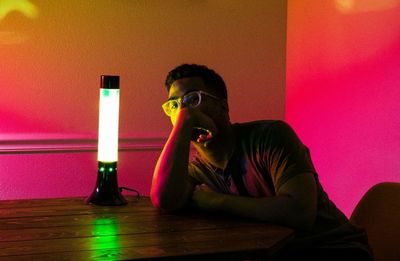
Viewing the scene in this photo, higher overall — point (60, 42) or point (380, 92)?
point (60, 42)

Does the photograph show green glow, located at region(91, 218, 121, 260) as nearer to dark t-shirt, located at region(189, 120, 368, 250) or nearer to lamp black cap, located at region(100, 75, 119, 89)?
dark t-shirt, located at region(189, 120, 368, 250)

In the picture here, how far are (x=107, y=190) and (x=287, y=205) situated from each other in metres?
0.69

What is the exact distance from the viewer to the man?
6.02 ft

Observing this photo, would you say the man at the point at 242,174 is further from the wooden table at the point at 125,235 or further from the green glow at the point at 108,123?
the green glow at the point at 108,123

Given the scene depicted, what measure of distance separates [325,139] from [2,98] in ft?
5.40

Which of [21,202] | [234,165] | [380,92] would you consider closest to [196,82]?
[234,165]

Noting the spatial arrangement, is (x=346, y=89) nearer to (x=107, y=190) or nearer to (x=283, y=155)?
(x=283, y=155)

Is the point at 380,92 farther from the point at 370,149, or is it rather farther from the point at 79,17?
the point at 79,17

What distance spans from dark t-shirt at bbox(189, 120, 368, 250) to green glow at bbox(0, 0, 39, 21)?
1.37 metres

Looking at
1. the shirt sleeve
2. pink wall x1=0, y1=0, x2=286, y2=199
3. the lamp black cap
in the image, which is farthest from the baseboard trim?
the shirt sleeve

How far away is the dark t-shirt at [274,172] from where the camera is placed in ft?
6.23

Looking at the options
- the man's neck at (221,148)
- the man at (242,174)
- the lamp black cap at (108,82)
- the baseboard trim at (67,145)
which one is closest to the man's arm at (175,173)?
the man at (242,174)

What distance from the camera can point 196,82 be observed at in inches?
82.5

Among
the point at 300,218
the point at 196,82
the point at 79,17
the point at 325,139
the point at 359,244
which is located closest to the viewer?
the point at 300,218
